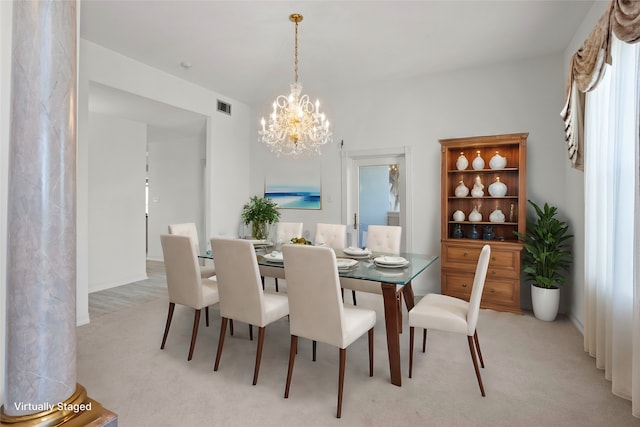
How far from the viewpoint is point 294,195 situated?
18.6 ft

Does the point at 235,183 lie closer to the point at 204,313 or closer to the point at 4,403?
the point at 204,313

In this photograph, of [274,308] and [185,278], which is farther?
[185,278]

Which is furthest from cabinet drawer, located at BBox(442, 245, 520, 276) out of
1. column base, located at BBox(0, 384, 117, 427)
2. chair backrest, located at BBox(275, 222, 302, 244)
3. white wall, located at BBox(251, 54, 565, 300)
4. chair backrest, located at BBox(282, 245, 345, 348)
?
column base, located at BBox(0, 384, 117, 427)

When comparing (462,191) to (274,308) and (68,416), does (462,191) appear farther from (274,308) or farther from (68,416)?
(68,416)

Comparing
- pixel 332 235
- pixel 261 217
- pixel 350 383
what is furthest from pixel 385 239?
pixel 261 217

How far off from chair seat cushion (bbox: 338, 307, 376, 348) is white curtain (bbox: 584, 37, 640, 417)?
1491mm

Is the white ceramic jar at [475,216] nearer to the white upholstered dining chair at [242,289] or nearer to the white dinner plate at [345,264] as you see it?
the white dinner plate at [345,264]

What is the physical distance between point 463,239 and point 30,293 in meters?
3.96

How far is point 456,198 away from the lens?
4.42 m

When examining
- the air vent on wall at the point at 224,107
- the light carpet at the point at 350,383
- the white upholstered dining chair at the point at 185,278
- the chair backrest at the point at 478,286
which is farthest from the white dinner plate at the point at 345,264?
the air vent on wall at the point at 224,107

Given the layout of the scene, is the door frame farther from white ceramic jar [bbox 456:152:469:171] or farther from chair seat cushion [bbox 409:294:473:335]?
chair seat cushion [bbox 409:294:473:335]

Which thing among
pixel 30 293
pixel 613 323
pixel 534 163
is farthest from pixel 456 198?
pixel 30 293

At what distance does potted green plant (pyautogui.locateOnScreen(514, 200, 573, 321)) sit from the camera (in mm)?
3531

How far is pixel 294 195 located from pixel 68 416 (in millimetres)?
4577
